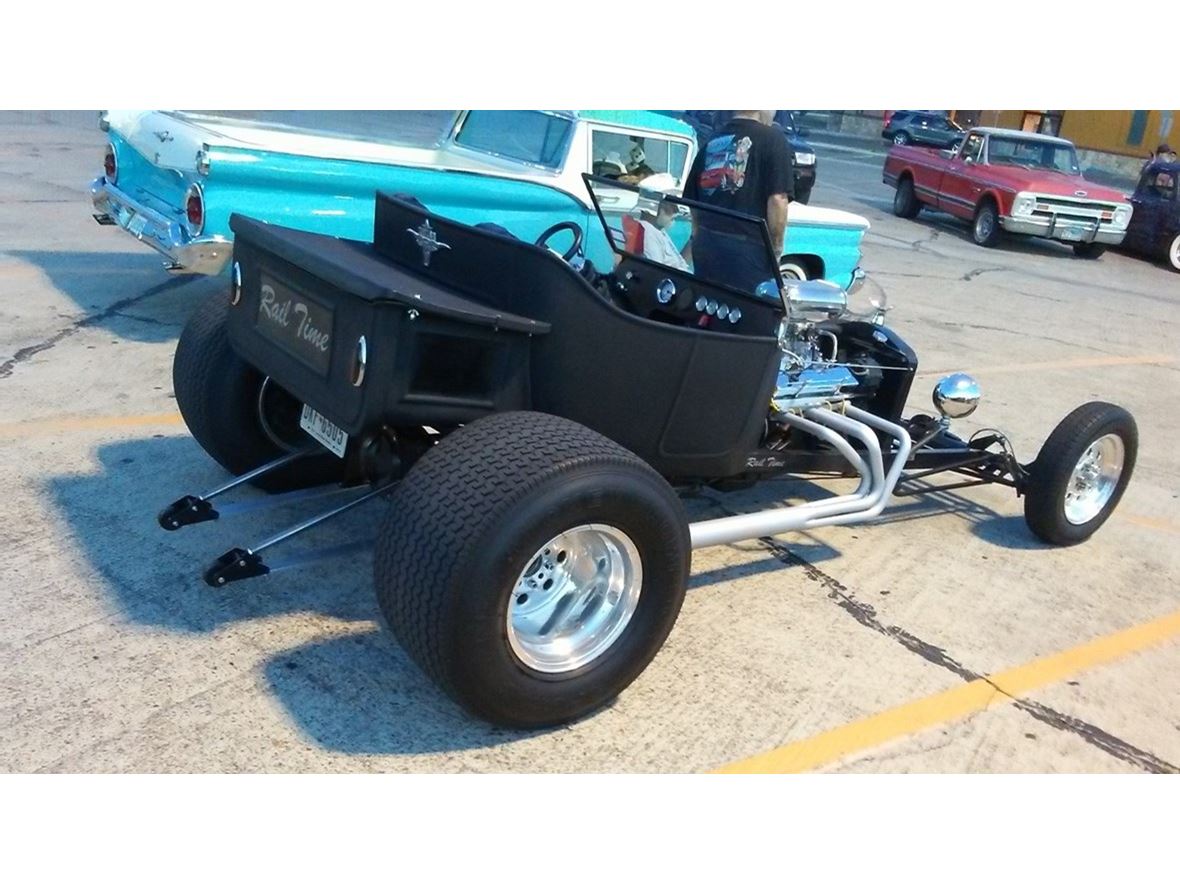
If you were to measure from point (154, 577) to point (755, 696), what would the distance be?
2.12 metres

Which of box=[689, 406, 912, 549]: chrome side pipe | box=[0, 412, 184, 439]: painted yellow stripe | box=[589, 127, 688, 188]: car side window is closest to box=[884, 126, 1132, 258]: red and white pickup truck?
box=[589, 127, 688, 188]: car side window

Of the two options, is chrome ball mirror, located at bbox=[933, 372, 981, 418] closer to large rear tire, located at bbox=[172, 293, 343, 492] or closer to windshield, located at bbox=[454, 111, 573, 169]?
large rear tire, located at bbox=[172, 293, 343, 492]

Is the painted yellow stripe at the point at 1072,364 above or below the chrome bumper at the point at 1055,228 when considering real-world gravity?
below

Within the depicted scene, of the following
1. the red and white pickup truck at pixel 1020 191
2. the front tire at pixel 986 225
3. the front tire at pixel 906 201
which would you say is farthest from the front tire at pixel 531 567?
the front tire at pixel 906 201

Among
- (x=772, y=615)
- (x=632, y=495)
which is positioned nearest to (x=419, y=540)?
(x=632, y=495)

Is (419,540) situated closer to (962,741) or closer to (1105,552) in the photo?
(962,741)

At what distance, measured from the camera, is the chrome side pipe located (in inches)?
150

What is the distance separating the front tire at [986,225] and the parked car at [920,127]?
1195 cm

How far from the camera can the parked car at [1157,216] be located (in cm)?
1567

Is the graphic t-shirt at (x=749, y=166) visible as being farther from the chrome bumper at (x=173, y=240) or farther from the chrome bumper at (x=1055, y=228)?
the chrome bumper at (x=1055, y=228)

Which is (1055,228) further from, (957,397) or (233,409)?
(233,409)

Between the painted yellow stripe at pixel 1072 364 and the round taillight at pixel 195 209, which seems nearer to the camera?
the round taillight at pixel 195 209

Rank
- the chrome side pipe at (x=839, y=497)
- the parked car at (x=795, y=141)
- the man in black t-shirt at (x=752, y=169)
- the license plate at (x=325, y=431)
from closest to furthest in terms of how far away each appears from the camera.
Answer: the license plate at (x=325, y=431) < the chrome side pipe at (x=839, y=497) < the man in black t-shirt at (x=752, y=169) < the parked car at (x=795, y=141)

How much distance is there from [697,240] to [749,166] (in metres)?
1.37
